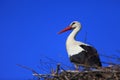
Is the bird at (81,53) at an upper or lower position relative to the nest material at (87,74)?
upper

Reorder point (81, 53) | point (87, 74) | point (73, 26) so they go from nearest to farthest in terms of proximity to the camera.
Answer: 1. point (87, 74)
2. point (81, 53)
3. point (73, 26)

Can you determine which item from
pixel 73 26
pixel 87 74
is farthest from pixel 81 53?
pixel 87 74

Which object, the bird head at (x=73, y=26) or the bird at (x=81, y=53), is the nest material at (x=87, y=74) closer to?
the bird at (x=81, y=53)

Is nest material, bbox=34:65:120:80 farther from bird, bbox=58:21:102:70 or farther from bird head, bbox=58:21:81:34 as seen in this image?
bird head, bbox=58:21:81:34

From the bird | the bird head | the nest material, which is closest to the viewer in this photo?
the nest material

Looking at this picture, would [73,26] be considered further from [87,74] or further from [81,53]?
[87,74]

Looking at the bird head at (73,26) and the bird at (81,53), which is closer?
the bird at (81,53)

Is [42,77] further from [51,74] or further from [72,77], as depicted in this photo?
[72,77]

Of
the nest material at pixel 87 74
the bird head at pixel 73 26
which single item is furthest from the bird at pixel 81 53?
the nest material at pixel 87 74

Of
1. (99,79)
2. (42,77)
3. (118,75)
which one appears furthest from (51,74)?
(118,75)

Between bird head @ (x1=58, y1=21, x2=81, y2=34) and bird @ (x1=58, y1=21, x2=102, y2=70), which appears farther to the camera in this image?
bird head @ (x1=58, y1=21, x2=81, y2=34)

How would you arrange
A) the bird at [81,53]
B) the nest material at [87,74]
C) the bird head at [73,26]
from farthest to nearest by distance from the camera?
1. the bird head at [73,26]
2. the bird at [81,53]
3. the nest material at [87,74]

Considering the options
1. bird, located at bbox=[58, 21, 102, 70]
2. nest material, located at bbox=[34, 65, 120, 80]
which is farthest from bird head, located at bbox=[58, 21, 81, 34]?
nest material, located at bbox=[34, 65, 120, 80]

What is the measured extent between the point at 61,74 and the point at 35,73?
0.42 meters
